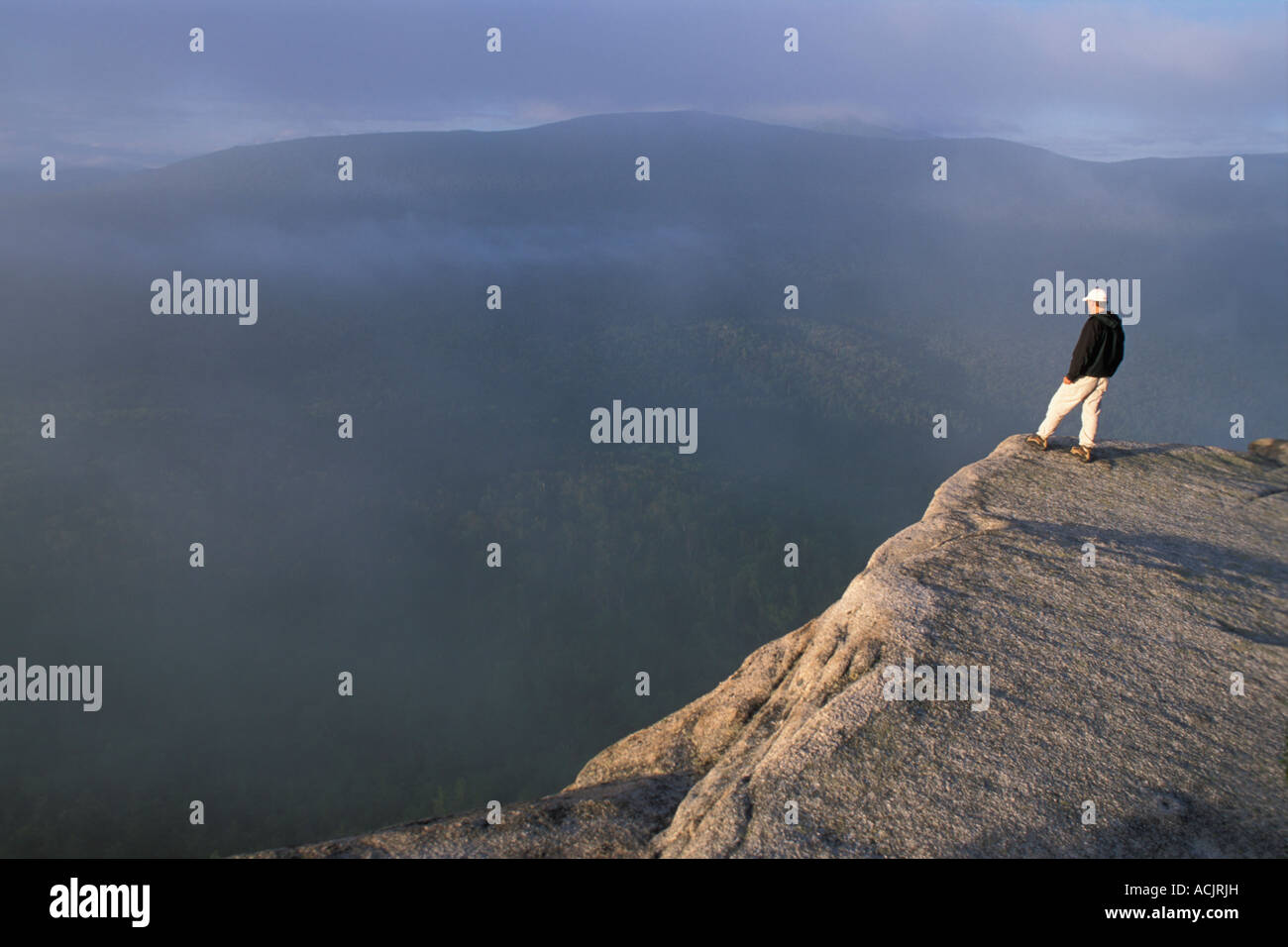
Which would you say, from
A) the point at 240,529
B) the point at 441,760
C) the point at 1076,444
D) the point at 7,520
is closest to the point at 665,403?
the point at 240,529

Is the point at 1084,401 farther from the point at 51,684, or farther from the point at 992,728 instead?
the point at 51,684

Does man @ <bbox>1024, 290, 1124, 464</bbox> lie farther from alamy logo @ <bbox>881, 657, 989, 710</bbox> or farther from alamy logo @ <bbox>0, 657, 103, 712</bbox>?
alamy logo @ <bbox>0, 657, 103, 712</bbox>

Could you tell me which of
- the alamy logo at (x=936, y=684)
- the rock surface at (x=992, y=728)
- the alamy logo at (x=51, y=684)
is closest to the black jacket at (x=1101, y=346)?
the rock surface at (x=992, y=728)

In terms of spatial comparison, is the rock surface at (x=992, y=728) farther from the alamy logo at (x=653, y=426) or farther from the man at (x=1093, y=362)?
the alamy logo at (x=653, y=426)

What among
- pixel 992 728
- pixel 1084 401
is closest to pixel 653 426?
pixel 1084 401

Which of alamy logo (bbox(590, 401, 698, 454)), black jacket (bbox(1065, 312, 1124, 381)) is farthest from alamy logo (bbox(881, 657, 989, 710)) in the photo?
alamy logo (bbox(590, 401, 698, 454))

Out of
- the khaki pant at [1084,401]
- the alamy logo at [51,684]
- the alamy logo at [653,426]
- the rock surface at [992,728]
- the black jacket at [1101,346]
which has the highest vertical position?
the alamy logo at [653,426]
